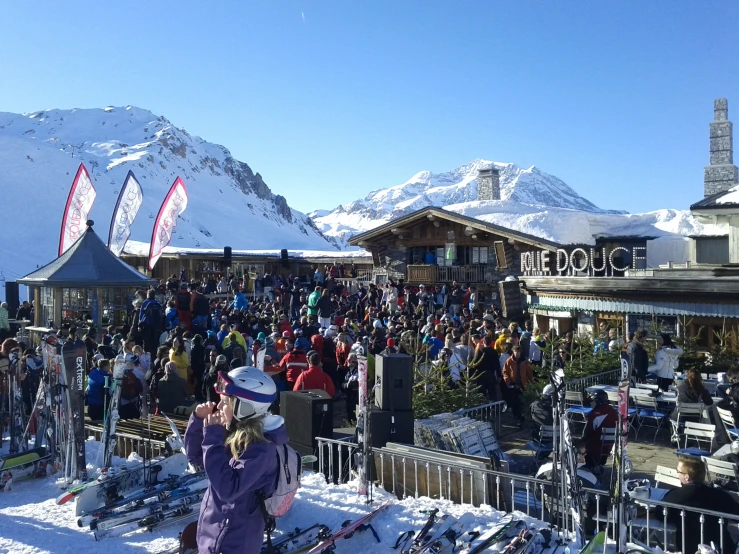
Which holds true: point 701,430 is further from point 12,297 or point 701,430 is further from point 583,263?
point 12,297

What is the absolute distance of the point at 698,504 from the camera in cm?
518

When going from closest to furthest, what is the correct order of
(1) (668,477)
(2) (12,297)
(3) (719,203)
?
(1) (668,477) < (3) (719,203) < (2) (12,297)

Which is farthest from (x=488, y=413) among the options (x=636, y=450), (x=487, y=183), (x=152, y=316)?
(x=487, y=183)

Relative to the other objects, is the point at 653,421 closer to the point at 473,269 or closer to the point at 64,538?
the point at 64,538

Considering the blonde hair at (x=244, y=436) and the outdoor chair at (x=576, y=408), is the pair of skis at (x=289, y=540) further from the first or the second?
the outdoor chair at (x=576, y=408)

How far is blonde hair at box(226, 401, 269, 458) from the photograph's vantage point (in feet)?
11.7

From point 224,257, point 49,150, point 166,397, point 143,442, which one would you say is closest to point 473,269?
point 224,257

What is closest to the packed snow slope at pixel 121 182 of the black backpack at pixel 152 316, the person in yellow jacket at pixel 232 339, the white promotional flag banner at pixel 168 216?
the white promotional flag banner at pixel 168 216

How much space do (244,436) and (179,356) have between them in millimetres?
7311

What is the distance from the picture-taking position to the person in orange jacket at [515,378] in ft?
35.0

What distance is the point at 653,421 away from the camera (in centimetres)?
1055

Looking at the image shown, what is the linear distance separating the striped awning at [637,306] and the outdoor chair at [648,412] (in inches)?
189

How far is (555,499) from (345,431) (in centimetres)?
324

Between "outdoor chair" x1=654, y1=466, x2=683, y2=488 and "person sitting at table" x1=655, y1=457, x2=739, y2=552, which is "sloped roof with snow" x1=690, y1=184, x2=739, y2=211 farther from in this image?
"person sitting at table" x1=655, y1=457, x2=739, y2=552
